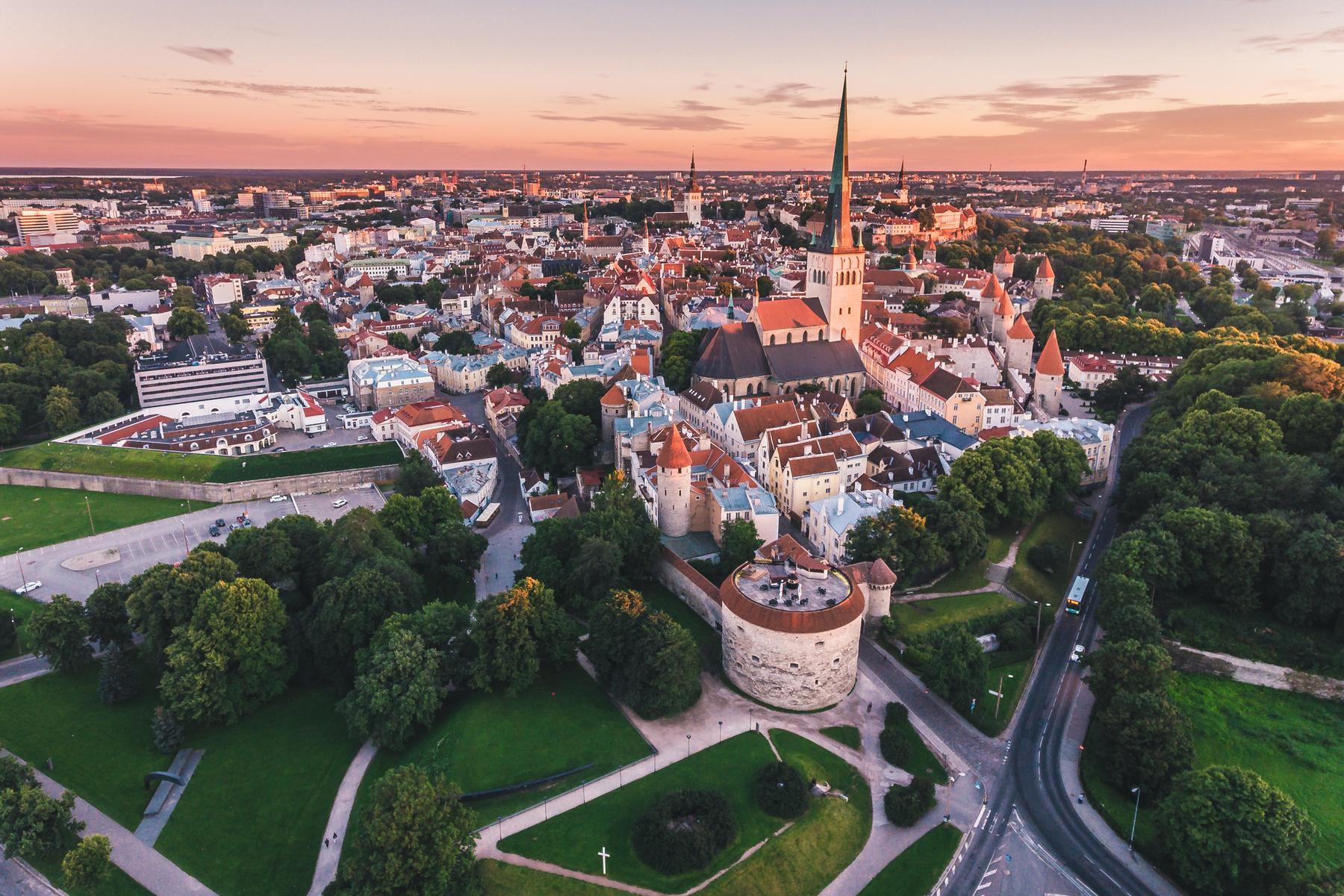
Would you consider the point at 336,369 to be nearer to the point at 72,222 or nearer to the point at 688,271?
the point at 688,271

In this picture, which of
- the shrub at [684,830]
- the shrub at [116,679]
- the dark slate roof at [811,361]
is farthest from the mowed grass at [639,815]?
the dark slate roof at [811,361]

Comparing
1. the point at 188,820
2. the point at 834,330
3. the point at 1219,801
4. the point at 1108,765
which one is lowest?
the point at 188,820

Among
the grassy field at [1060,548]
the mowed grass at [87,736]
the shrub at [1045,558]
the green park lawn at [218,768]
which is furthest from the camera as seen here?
the shrub at [1045,558]

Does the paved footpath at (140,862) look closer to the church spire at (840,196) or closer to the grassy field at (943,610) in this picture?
the grassy field at (943,610)

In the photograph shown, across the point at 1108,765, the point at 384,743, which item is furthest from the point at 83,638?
the point at 1108,765

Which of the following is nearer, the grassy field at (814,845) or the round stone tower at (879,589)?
the grassy field at (814,845)

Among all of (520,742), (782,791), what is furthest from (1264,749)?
(520,742)
